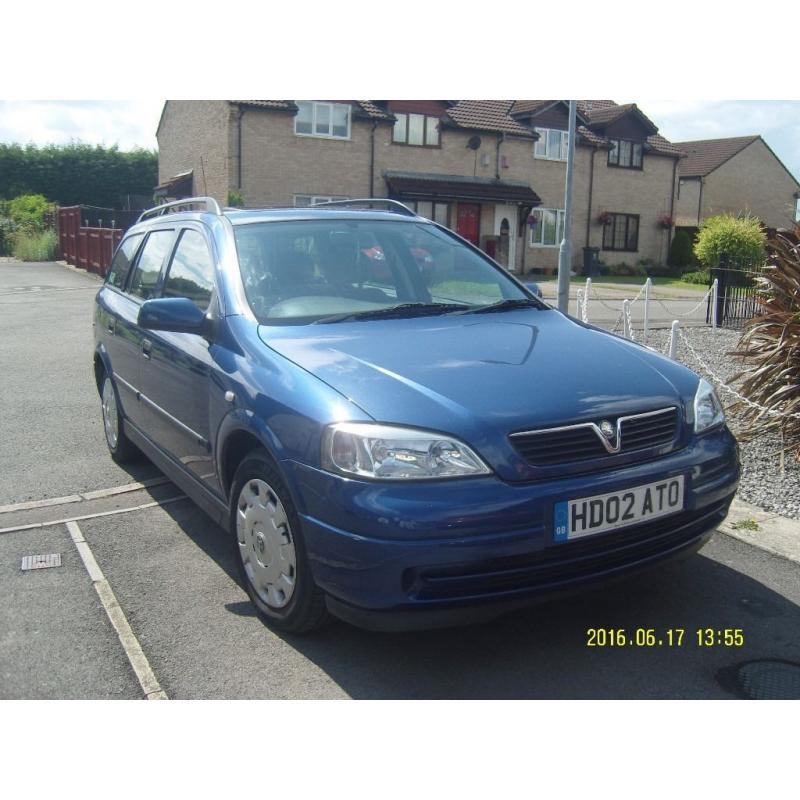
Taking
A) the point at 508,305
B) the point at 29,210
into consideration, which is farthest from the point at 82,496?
the point at 29,210

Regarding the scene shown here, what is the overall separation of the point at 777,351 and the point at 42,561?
5.28 meters

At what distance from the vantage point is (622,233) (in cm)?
3641

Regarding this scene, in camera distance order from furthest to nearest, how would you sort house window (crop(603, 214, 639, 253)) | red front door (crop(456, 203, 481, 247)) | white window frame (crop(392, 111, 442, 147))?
house window (crop(603, 214, 639, 253))
red front door (crop(456, 203, 481, 247))
white window frame (crop(392, 111, 442, 147))

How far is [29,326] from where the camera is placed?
14.8 m

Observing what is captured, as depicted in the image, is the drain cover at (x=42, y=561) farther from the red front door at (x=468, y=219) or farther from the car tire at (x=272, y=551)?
the red front door at (x=468, y=219)

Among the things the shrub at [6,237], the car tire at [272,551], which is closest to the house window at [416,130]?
the shrub at [6,237]

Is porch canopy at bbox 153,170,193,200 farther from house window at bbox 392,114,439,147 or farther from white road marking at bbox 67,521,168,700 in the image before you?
white road marking at bbox 67,521,168,700

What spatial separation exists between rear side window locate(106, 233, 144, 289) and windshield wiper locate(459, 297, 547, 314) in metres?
2.72

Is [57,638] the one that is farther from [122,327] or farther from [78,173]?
[78,173]

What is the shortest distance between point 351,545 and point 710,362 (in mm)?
9231

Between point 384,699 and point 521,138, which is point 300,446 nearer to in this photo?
point 384,699

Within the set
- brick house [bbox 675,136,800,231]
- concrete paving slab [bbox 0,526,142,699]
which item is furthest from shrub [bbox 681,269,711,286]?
concrete paving slab [bbox 0,526,142,699]

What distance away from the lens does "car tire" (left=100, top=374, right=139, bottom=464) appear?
607 cm

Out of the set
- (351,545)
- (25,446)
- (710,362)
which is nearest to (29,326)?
(25,446)
